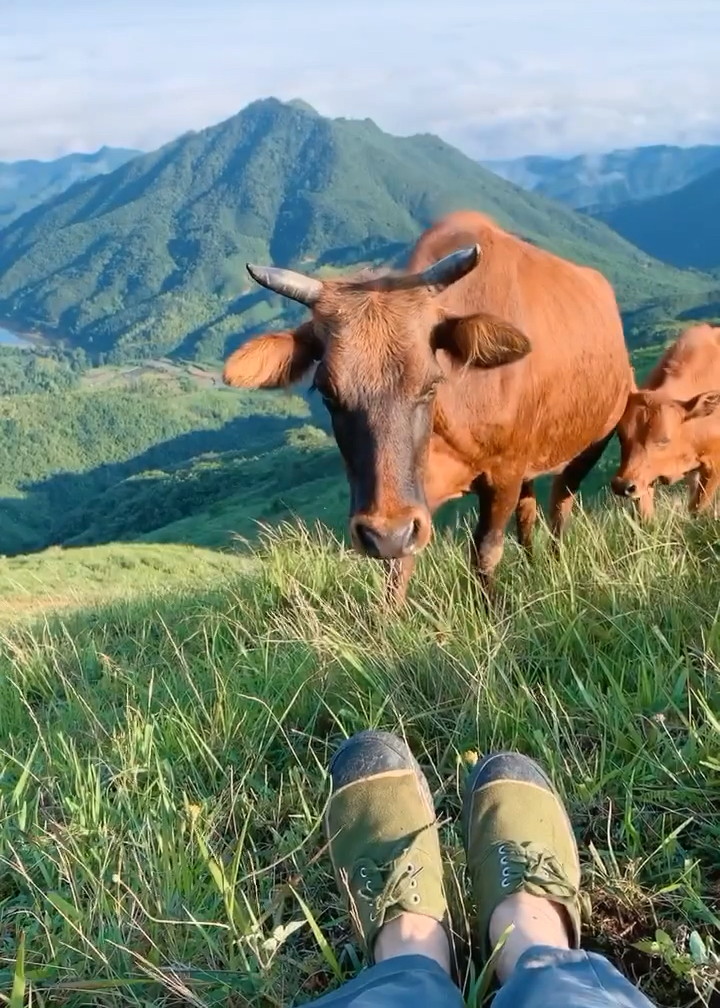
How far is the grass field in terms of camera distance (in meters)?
2.69

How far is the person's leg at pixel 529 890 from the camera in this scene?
225 cm

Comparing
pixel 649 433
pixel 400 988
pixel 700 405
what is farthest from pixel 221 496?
pixel 400 988

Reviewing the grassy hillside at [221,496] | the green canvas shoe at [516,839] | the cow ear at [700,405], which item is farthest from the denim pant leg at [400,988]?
the grassy hillside at [221,496]

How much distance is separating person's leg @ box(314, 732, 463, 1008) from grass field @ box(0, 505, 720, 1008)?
0.42 ft

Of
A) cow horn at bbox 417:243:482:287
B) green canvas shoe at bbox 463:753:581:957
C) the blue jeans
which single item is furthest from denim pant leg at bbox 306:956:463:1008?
cow horn at bbox 417:243:482:287

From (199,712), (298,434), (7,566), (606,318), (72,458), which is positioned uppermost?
(606,318)

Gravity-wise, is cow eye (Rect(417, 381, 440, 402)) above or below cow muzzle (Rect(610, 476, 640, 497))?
above

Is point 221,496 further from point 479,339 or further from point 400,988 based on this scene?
point 400,988

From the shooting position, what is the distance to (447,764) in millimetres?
3574

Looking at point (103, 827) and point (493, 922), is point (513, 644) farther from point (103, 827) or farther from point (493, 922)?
point (103, 827)

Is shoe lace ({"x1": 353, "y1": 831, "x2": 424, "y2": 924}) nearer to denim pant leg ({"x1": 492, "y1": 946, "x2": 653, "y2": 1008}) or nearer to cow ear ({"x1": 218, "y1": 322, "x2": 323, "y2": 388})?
denim pant leg ({"x1": 492, "y1": 946, "x2": 653, "y2": 1008})

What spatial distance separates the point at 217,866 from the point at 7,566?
42.6 m

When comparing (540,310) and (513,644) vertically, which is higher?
(540,310)

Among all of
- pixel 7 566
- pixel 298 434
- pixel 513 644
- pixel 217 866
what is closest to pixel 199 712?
pixel 217 866
